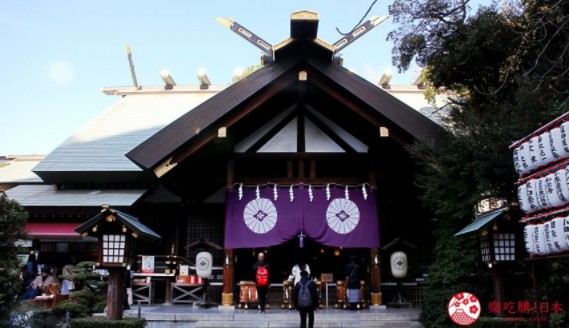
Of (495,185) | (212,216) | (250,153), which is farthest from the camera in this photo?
(212,216)

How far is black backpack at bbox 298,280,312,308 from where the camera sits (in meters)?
10.3

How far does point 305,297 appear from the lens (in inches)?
406

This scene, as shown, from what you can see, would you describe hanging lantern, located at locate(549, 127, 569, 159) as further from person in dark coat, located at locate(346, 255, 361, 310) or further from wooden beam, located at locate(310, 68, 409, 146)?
person in dark coat, located at locate(346, 255, 361, 310)

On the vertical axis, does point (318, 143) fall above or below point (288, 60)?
below

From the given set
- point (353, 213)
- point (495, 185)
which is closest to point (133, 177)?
point (353, 213)

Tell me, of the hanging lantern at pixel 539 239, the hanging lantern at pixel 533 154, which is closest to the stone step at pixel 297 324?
the hanging lantern at pixel 539 239

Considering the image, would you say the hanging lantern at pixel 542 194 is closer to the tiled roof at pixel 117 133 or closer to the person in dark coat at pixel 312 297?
the person in dark coat at pixel 312 297

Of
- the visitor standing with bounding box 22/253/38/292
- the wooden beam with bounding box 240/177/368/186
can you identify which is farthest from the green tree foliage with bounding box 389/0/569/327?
the visitor standing with bounding box 22/253/38/292

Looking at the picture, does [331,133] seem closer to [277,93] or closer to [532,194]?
[277,93]

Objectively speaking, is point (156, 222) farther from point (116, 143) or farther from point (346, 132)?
point (346, 132)

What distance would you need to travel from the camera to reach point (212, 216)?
16.7 meters

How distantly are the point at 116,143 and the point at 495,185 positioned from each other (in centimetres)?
1284

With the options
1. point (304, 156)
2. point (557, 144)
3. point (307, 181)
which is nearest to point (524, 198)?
point (557, 144)

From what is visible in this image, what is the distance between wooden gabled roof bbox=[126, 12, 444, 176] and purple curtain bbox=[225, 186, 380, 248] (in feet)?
6.19
